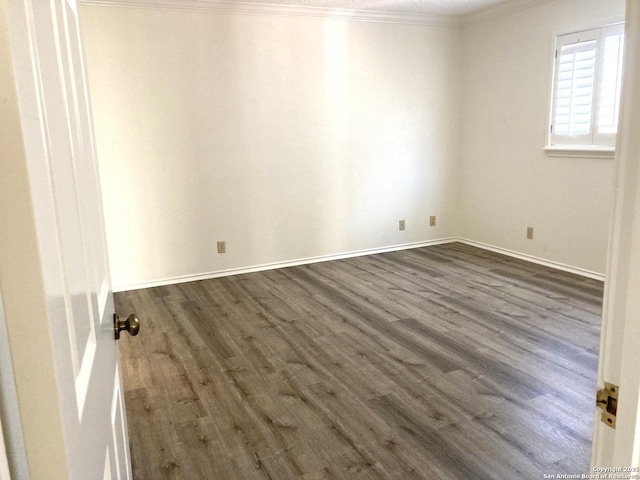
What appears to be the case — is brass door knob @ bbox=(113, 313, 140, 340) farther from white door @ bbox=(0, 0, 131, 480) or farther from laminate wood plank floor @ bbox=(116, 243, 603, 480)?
laminate wood plank floor @ bbox=(116, 243, 603, 480)

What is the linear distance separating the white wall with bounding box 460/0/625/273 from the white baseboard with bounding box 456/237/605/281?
0.14 feet

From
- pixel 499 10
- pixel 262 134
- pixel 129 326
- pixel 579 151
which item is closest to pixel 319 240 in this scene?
pixel 262 134

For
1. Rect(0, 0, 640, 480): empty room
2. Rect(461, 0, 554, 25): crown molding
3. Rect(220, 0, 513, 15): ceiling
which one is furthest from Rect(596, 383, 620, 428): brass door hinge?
Rect(461, 0, 554, 25): crown molding

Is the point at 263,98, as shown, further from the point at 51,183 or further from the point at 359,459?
the point at 51,183

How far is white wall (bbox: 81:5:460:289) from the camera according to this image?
4.14 meters

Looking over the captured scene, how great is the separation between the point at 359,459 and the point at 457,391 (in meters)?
0.76

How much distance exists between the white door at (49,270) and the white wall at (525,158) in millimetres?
4305

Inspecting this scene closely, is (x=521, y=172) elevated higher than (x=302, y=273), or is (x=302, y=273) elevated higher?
(x=521, y=172)

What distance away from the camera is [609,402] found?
0.70m

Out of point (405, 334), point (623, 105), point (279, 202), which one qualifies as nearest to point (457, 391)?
point (405, 334)

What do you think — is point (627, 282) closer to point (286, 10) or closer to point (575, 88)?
point (575, 88)

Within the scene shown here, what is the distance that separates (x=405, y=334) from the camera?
3.24 meters

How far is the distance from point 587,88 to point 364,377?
3.21 meters

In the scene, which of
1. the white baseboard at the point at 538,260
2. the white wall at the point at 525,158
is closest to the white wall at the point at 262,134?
the white wall at the point at 525,158
